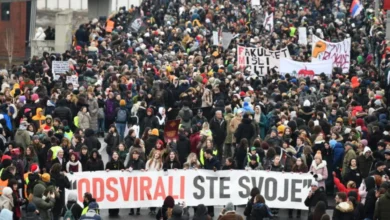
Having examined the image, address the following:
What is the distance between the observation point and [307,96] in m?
33.2

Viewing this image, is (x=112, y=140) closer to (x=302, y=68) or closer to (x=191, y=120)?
(x=191, y=120)

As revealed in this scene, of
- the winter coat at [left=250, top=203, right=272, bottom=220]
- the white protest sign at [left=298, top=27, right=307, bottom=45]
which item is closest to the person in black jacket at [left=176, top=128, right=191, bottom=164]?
the winter coat at [left=250, top=203, right=272, bottom=220]

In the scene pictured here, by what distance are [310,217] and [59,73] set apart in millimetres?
16128

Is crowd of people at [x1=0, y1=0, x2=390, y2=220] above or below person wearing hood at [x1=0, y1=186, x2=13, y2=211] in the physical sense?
above

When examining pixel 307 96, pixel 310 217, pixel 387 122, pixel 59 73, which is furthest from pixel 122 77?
pixel 310 217

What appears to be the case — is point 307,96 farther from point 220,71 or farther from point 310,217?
point 310,217

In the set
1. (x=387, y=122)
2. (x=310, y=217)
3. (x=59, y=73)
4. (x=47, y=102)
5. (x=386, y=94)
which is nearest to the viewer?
(x=310, y=217)

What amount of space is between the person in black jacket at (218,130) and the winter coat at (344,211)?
753 cm

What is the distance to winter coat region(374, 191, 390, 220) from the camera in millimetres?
21297

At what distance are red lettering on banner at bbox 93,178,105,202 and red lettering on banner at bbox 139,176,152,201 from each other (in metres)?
0.62

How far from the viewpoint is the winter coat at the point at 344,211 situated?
21703 mm

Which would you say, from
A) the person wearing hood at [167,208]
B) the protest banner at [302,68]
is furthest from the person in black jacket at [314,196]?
the protest banner at [302,68]

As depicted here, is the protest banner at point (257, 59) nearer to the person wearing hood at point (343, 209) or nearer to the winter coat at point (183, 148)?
the winter coat at point (183, 148)

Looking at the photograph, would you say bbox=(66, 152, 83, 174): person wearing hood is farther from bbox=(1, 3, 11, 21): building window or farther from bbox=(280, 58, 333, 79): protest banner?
bbox=(1, 3, 11, 21): building window
